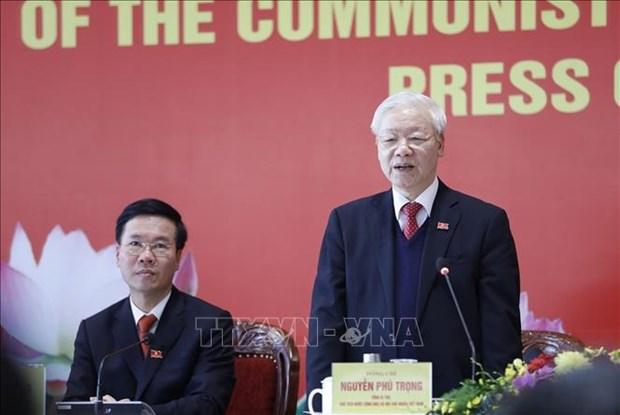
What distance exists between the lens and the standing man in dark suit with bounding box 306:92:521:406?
2.60 metres

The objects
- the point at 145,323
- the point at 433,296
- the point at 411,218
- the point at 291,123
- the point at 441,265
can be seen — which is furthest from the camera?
the point at 291,123

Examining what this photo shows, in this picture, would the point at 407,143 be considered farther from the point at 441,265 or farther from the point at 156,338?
the point at 156,338

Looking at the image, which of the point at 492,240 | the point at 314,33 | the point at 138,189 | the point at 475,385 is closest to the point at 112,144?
the point at 138,189

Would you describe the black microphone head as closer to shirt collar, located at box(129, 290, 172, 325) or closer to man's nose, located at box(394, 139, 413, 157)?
man's nose, located at box(394, 139, 413, 157)

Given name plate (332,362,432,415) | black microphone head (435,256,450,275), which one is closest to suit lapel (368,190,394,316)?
black microphone head (435,256,450,275)

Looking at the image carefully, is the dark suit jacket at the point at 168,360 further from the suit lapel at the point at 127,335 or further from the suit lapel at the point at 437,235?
the suit lapel at the point at 437,235

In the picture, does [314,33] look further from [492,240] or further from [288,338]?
[492,240]

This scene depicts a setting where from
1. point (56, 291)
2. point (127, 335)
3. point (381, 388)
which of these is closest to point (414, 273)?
point (381, 388)

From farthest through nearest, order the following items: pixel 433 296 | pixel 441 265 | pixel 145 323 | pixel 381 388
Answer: pixel 145 323
pixel 433 296
pixel 441 265
pixel 381 388

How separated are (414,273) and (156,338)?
78 cm

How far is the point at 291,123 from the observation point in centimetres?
400

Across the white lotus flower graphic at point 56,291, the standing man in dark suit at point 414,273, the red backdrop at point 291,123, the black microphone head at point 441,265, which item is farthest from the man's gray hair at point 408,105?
the white lotus flower graphic at point 56,291

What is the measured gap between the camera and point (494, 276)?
2.65m

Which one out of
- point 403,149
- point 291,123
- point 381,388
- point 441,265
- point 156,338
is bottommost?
point 381,388
